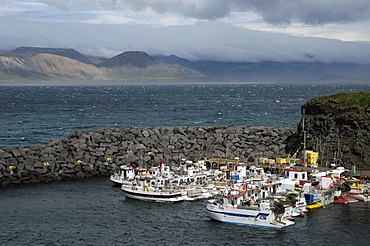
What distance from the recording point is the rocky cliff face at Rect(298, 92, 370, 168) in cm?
7962

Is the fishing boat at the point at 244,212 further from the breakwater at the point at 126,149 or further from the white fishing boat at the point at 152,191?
the breakwater at the point at 126,149

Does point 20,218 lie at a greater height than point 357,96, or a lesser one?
lesser

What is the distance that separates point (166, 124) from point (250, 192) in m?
82.1

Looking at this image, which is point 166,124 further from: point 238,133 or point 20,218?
point 20,218

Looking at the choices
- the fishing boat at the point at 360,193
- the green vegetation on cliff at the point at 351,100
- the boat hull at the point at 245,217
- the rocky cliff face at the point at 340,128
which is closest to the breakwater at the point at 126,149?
the rocky cliff face at the point at 340,128

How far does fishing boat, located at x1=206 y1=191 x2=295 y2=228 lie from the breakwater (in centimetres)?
2625

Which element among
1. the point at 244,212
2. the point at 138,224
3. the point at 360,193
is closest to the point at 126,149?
the point at 138,224

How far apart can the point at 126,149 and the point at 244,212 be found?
3476 cm

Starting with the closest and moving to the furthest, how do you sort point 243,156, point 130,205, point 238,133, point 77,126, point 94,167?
point 130,205, point 94,167, point 243,156, point 238,133, point 77,126

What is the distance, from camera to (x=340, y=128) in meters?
83.4

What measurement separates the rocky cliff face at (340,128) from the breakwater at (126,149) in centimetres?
491

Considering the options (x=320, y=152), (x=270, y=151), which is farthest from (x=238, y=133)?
(x=320, y=152)

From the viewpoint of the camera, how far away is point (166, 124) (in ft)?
467

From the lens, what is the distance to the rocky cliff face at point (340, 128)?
7962 cm
